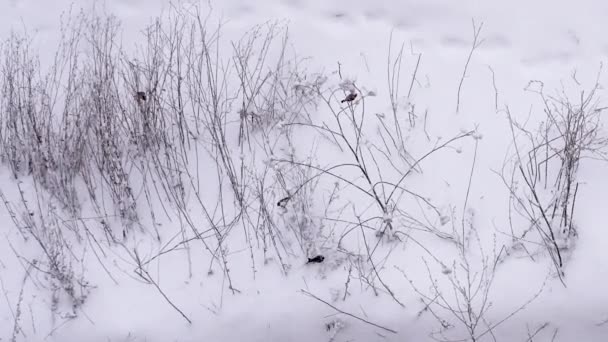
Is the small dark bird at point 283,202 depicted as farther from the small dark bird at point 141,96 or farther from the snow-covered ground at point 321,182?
the small dark bird at point 141,96

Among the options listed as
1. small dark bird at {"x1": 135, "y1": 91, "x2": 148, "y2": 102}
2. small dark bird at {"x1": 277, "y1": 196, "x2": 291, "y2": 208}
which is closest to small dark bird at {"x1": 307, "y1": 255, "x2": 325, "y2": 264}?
small dark bird at {"x1": 277, "y1": 196, "x2": 291, "y2": 208}

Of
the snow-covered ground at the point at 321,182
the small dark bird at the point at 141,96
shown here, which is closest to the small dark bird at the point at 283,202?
the snow-covered ground at the point at 321,182

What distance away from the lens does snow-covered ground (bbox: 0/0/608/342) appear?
2467 millimetres

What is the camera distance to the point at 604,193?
99.7 inches

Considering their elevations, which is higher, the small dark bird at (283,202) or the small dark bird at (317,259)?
the small dark bird at (283,202)

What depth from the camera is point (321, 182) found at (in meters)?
2.73

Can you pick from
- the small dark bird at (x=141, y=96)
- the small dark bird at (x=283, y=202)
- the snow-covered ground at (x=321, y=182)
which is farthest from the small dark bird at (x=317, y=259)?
the small dark bird at (x=141, y=96)

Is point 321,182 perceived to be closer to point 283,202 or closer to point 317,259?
point 283,202

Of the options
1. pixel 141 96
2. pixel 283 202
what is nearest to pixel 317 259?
pixel 283 202

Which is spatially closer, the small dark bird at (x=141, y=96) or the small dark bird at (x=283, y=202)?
the small dark bird at (x=283, y=202)

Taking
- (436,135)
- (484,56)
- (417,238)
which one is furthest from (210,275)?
(484,56)

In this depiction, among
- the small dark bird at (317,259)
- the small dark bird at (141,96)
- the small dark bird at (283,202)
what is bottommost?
the small dark bird at (317,259)

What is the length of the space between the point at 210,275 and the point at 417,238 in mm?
938

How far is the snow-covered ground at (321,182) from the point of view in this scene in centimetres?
247
